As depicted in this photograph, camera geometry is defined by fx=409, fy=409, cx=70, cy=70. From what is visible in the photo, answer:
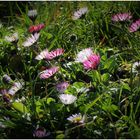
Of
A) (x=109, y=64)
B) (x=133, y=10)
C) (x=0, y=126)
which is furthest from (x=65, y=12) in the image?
(x=0, y=126)

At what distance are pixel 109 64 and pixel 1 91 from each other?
51cm

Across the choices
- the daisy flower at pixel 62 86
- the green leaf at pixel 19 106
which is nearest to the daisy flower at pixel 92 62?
the daisy flower at pixel 62 86

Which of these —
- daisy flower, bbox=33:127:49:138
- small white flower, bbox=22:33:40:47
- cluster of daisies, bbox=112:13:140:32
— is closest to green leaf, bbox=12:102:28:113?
daisy flower, bbox=33:127:49:138

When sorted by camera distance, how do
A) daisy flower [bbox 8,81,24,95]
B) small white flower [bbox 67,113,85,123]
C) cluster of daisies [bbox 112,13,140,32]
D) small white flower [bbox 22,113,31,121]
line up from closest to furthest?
1. small white flower [bbox 67,113,85,123]
2. small white flower [bbox 22,113,31,121]
3. daisy flower [bbox 8,81,24,95]
4. cluster of daisies [bbox 112,13,140,32]

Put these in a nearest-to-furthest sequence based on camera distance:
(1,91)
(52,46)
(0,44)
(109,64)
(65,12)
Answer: (1,91) < (109,64) < (52,46) < (0,44) < (65,12)

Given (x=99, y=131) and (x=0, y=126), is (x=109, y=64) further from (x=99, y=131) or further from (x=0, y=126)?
(x=0, y=126)

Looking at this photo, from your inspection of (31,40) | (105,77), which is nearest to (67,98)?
(105,77)

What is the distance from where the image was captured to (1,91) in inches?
68.6

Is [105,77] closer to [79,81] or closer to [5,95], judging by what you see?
[79,81]

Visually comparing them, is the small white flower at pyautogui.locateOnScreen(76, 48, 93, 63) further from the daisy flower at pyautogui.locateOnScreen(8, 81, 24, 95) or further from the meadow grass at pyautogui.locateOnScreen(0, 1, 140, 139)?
the daisy flower at pyautogui.locateOnScreen(8, 81, 24, 95)

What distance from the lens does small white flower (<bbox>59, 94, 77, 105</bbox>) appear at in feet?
5.20

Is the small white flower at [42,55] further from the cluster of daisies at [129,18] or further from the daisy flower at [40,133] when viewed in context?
the daisy flower at [40,133]

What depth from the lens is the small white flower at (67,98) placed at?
1.59 meters

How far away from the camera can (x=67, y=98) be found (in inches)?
63.4
